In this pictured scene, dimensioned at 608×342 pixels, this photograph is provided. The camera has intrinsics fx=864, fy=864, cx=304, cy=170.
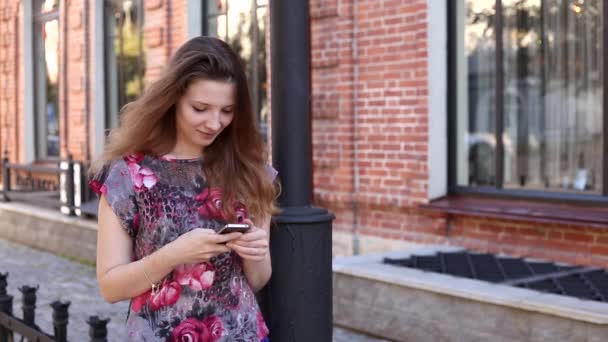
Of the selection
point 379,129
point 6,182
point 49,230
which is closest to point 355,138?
point 379,129

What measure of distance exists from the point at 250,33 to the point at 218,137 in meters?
7.25

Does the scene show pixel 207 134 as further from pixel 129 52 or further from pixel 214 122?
pixel 129 52

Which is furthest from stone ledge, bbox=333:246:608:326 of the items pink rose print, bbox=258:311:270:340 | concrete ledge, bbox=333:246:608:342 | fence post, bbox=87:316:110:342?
pink rose print, bbox=258:311:270:340

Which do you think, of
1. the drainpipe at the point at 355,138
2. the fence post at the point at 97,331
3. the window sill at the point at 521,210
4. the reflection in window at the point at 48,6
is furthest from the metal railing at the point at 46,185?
the fence post at the point at 97,331

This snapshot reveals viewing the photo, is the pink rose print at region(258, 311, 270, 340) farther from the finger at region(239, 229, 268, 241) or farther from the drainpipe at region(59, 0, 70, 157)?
the drainpipe at region(59, 0, 70, 157)

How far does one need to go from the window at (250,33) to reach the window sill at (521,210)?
268cm

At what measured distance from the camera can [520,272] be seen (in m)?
5.97

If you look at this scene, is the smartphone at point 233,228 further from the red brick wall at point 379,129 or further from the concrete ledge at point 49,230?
the concrete ledge at point 49,230

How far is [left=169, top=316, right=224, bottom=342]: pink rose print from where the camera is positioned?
2.34 m

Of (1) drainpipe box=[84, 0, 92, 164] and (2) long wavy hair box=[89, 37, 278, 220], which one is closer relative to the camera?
(2) long wavy hair box=[89, 37, 278, 220]

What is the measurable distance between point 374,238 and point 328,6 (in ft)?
7.02

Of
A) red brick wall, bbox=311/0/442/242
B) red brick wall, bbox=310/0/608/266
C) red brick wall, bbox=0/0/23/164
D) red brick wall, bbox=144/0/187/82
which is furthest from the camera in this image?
red brick wall, bbox=0/0/23/164

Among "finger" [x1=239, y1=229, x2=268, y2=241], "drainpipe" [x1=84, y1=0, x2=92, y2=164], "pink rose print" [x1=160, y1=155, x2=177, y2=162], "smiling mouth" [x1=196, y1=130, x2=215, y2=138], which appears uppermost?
"drainpipe" [x1=84, y1=0, x2=92, y2=164]

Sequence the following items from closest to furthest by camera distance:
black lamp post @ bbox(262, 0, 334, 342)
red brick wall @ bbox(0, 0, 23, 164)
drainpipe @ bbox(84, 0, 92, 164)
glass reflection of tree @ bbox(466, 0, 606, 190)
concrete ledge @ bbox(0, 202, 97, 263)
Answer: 1. black lamp post @ bbox(262, 0, 334, 342)
2. glass reflection of tree @ bbox(466, 0, 606, 190)
3. concrete ledge @ bbox(0, 202, 97, 263)
4. drainpipe @ bbox(84, 0, 92, 164)
5. red brick wall @ bbox(0, 0, 23, 164)
